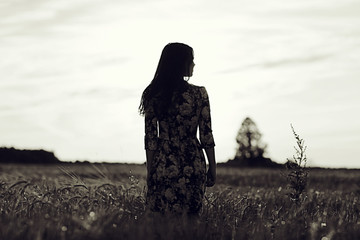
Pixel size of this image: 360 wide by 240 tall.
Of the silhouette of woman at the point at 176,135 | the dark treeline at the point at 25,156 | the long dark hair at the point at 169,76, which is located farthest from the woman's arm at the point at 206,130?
the dark treeline at the point at 25,156

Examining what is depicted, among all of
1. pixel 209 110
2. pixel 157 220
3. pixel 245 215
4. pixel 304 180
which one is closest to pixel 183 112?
pixel 209 110

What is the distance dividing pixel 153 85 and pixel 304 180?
4.40m

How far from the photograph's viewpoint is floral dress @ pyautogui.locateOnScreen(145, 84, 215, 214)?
5.99 metres

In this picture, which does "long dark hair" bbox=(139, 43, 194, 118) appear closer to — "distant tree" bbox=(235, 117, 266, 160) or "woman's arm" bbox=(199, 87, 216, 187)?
"woman's arm" bbox=(199, 87, 216, 187)

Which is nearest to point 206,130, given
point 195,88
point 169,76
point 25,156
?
point 195,88

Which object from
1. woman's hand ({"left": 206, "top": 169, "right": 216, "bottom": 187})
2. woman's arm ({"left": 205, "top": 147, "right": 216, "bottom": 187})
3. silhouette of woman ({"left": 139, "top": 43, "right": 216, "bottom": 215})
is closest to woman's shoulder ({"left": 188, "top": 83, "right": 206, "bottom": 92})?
silhouette of woman ({"left": 139, "top": 43, "right": 216, "bottom": 215})

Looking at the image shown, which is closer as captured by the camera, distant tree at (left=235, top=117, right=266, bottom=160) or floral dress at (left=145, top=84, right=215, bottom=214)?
floral dress at (left=145, top=84, right=215, bottom=214)

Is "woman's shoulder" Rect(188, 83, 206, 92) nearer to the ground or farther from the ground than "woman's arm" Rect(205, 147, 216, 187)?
farther from the ground

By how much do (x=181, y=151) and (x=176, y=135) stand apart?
6.4 inches

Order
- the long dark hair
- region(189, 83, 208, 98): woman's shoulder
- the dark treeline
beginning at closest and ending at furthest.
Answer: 1. the long dark hair
2. region(189, 83, 208, 98): woman's shoulder
3. the dark treeline

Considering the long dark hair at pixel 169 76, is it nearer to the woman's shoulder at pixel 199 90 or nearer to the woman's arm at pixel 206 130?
the woman's shoulder at pixel 199 90

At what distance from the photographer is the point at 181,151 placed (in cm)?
604

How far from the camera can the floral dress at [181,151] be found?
5.99 m

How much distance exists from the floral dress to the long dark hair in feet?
0.26
